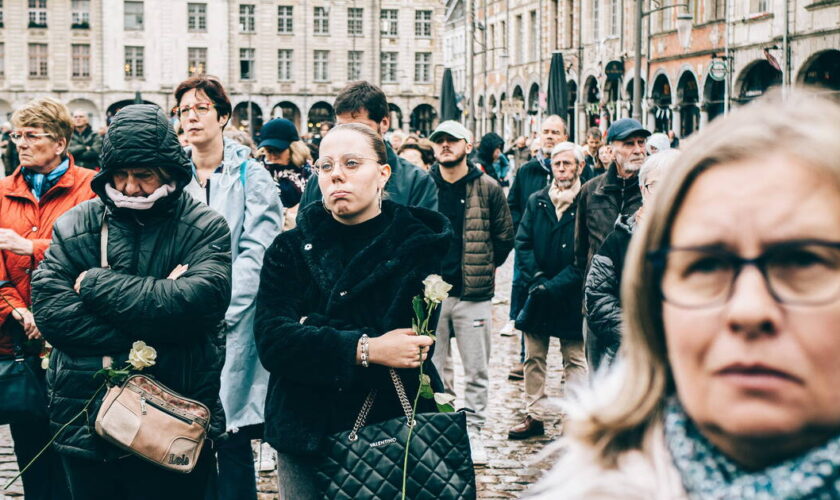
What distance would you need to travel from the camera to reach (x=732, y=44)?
26281 millimetres

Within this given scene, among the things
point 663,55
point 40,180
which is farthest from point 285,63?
point 40,180

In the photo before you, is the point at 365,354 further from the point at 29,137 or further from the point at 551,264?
the point at 551,264

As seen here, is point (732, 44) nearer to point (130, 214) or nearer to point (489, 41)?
point (130, 214)

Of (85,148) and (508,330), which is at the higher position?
(85,148)

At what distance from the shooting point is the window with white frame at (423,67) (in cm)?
7019

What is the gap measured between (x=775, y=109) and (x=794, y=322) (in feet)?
0.86

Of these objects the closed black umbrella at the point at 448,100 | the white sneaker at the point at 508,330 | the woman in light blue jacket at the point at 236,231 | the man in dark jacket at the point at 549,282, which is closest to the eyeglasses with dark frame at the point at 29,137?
the woman in light blue jacket at the point at 236,231

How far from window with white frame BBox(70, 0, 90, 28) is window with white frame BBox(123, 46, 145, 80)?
130 inches

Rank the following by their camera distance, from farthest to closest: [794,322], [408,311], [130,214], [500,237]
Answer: [500,237] < [130,214] < [408,311] < [794,322]

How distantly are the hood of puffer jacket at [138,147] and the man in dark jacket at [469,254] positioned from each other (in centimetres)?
289

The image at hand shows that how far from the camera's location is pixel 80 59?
63.7m

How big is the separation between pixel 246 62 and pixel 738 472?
6780cm

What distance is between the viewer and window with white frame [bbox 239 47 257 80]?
65719 mm

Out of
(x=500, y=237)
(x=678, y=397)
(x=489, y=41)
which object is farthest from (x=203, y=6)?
(x=678, y=397)
